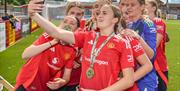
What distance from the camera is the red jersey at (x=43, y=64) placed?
193 inches

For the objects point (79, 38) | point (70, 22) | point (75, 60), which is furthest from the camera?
point (75, 60)

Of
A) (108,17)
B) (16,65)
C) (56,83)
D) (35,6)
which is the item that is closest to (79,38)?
(108,17)

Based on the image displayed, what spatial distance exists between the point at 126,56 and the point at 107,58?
0.17 m

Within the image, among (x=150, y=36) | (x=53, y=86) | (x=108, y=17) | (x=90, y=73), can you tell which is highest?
(x=108, y=17)

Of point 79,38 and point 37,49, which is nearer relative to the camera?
point 79,38

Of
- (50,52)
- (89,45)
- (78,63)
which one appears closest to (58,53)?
(50,52)

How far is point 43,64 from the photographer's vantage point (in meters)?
4.93

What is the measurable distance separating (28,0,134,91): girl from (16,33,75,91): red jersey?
30.6 inches

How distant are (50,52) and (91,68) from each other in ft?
3.21

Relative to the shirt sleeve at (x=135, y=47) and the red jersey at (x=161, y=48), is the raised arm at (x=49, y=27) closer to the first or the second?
the shirt sleeve at (x=135, y=47)

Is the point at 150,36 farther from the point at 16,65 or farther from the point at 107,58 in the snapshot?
the point at 16,65

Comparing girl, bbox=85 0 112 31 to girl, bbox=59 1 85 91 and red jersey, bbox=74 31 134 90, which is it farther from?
red jersey, bbox=74 31 134 90

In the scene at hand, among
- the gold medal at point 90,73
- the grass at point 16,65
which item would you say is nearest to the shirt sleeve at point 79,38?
the gold medal at point 90,73

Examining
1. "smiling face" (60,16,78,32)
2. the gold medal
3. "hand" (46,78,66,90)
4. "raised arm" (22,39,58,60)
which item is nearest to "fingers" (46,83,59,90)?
"hand" (46,78,66,90)
